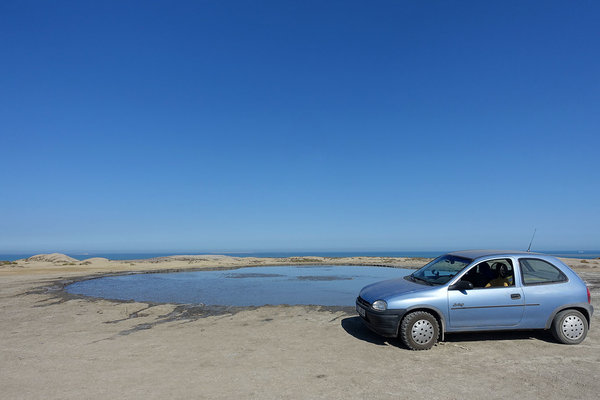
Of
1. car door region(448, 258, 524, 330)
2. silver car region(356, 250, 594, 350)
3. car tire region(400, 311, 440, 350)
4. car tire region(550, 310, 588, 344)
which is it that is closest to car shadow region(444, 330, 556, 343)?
car tire region(550, 310, 588, 344)

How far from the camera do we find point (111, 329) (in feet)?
28.8

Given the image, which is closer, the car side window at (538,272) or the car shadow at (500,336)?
the car side window at (538,272)

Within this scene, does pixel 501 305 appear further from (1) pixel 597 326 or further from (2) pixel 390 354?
(1) pixel 597 326

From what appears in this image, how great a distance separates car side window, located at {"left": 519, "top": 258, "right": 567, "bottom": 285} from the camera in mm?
6969

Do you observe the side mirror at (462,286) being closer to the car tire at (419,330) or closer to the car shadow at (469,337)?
the car tire at (419,330)

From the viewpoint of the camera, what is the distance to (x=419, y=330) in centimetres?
661

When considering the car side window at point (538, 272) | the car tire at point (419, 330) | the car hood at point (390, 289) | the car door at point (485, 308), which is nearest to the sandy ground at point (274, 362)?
the car tire at point (419, 330)

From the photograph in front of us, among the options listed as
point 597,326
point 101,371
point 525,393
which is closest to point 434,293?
point 525,393

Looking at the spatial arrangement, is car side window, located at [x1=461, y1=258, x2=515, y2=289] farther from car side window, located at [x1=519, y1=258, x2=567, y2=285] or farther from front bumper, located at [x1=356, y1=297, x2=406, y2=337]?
front bumper, located at [x1=356, y1=297, x2=406, y2=337]

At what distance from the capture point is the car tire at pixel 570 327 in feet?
22.5

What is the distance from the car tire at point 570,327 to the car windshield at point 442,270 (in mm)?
2060

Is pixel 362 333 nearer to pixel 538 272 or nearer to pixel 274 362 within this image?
pixel 274 362

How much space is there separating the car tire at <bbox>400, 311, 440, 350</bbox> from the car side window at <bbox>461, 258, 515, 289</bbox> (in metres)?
1.21

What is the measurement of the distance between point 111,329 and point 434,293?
26.1 ft
